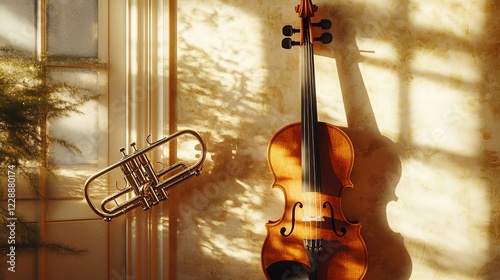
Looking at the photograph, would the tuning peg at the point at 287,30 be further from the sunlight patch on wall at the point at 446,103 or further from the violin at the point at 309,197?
the sunlight patch on wall at the point at 446,103

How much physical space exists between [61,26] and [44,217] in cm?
91

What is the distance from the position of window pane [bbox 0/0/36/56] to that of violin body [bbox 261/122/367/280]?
1.24 m

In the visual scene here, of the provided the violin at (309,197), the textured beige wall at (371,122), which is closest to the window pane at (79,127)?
the textured beige wall at (371,122)

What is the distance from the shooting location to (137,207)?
2.23 m

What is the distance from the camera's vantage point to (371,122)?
2436 mm

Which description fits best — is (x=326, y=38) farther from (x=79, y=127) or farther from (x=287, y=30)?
(x=79, y=127)

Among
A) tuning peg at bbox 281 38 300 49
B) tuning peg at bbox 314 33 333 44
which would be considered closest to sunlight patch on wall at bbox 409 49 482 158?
tuning peg at bbox 314 33 333 44

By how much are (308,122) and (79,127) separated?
1.10 m

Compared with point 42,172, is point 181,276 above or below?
below

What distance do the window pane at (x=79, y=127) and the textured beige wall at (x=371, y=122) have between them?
16.6 inches

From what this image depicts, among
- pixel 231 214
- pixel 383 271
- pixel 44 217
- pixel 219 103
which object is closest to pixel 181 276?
pixel 231 214

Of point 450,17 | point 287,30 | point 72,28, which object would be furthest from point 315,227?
point 72,28

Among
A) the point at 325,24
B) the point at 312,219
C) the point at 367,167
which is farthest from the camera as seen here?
the point at 367,167

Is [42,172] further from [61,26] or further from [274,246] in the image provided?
[274,246]
